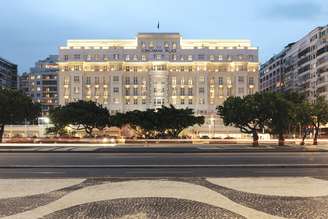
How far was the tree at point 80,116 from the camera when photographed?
11375 cm

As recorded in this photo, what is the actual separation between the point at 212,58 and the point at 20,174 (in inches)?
6382

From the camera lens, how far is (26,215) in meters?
13.8

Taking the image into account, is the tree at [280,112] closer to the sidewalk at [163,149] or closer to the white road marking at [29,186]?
the sidewalk at [163,149]

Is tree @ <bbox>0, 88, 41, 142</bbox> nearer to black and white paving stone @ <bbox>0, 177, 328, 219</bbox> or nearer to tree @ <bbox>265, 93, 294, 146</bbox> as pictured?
tree @ <bbox>265, 93, 294, 146</bbox>

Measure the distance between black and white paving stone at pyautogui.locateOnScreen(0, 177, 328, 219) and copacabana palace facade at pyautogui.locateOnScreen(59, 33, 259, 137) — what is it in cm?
16079

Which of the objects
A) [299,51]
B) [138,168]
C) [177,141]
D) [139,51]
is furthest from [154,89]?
[138,168]

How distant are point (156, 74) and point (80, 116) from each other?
70.9m

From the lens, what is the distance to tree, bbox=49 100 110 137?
114 m

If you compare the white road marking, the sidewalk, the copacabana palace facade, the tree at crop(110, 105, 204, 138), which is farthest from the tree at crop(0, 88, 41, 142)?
the copacabana palace facade

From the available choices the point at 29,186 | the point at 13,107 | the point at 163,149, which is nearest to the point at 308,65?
the point at 13,107

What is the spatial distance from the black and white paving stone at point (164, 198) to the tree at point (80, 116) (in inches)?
3665

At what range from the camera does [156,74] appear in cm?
18188

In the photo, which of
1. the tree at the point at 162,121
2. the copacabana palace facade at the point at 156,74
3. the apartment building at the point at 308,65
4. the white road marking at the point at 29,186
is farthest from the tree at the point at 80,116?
the white road marking at the point at 29,186

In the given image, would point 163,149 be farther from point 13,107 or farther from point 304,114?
point 13,107
